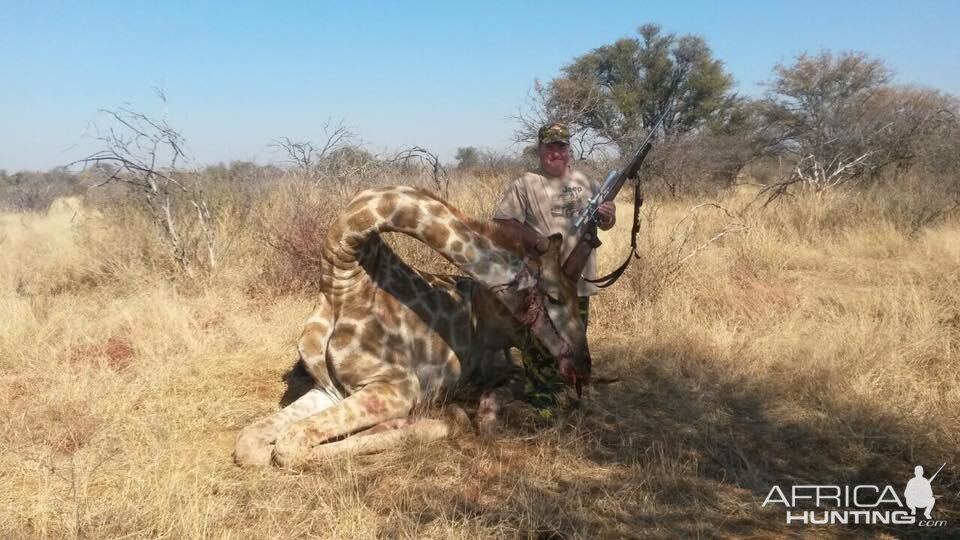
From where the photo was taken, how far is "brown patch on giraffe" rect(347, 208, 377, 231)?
142 inches

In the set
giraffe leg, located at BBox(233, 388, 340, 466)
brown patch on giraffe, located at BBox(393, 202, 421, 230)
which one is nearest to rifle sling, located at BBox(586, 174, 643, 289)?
brown patch on giraffe, located at BBox(393, 202, 421, 230)

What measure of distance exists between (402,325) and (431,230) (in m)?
0.87

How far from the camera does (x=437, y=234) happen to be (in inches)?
138

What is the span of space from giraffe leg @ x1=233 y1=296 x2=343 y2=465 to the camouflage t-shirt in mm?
1397

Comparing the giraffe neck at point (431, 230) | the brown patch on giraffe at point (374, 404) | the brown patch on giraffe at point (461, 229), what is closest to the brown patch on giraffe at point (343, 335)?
the brown patch on giraffe at point (374, 404)

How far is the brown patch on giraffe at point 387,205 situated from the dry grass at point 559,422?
1369 mm

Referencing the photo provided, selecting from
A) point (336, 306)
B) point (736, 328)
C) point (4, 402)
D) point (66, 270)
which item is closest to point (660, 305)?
point (736, 328)

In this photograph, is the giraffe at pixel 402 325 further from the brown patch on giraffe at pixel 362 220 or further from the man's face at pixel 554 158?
the man's face at pixel 554 158

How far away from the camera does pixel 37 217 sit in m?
16.4

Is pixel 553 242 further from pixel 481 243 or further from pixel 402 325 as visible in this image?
pixel 402 325

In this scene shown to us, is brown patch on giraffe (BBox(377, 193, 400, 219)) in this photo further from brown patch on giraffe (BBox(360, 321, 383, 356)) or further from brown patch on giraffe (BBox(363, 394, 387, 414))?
brown patch on giraffe (BBox(363, 394, 387, 414))

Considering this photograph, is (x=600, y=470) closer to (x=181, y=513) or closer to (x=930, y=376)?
(x=181, y=513)

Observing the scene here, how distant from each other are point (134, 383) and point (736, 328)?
491 centimetres

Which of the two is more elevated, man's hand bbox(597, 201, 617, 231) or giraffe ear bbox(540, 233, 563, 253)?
man's hand bbox(597, 201, 617, 231)
